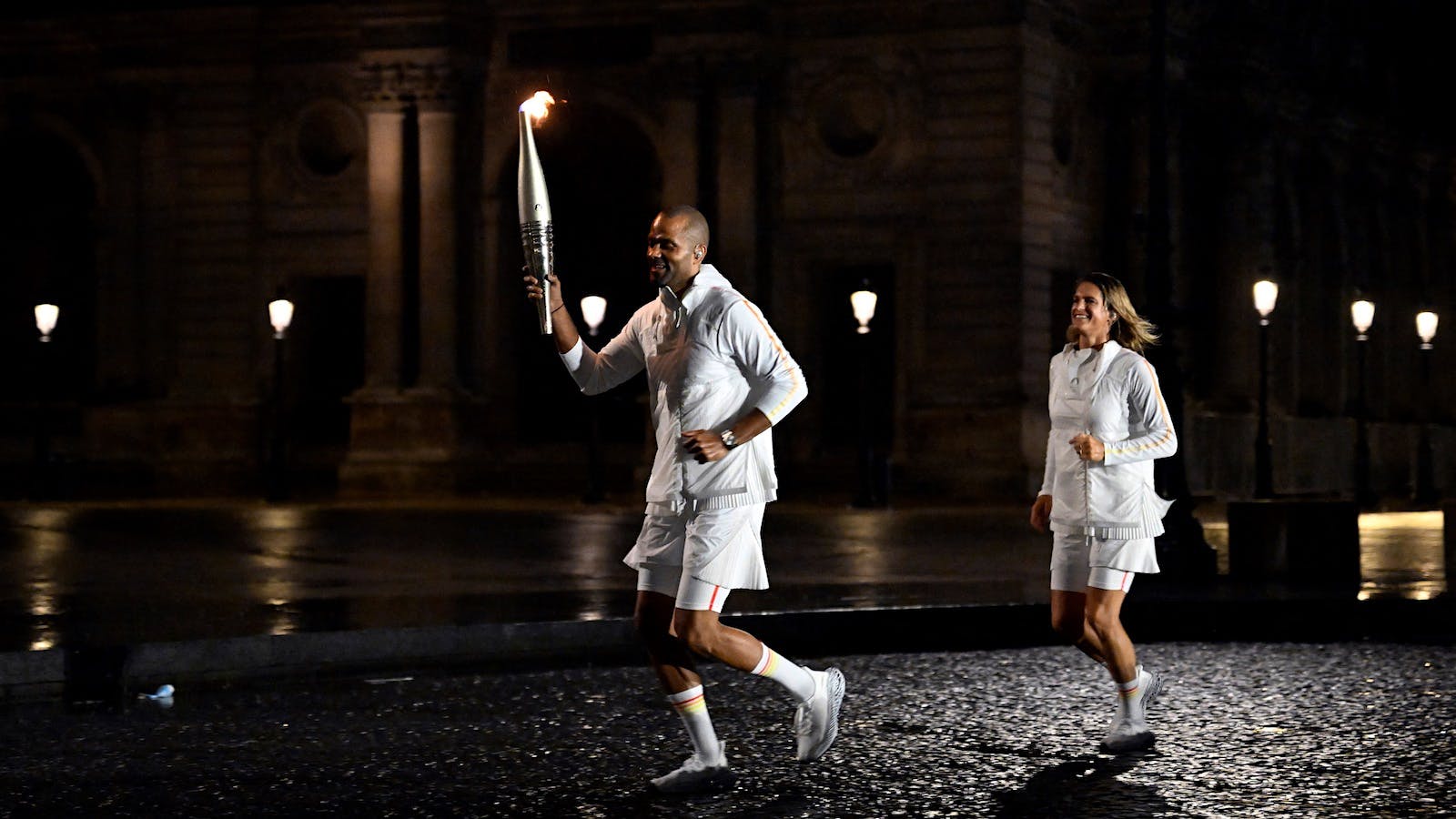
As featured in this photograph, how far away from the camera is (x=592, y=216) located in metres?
38.2

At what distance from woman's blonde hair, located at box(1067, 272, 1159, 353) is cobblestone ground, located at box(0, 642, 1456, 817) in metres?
1.57

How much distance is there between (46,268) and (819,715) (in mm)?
35600

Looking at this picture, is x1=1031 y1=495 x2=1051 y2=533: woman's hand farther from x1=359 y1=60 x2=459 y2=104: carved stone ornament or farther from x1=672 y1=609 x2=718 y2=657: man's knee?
x1=359 y1=60 x2=459 y2=104: carved stone ornament

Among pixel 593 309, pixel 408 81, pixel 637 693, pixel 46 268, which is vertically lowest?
pixel 637 693

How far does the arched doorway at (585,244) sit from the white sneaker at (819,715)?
94.0 feet

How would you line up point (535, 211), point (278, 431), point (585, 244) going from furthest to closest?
point (585, 244)
point (278, 431)
point (535, 211)

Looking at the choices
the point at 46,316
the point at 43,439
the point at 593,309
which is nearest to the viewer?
the point at 593,309

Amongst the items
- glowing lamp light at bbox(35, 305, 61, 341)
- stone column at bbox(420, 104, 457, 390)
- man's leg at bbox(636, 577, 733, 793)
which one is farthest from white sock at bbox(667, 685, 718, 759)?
stone column at bbox(420, 104, 457, 390)

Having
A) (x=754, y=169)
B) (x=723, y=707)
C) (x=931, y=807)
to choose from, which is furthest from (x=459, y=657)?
(x=754, y=169)

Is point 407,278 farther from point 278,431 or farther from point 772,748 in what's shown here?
point 772,748

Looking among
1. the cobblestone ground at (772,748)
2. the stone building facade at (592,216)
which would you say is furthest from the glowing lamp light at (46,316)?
the cobblestone ground at (772,748)

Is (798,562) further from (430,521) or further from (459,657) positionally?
(430,521)

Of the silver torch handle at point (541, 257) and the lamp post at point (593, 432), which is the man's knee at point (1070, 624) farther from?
the lamp post at point (593, 432)

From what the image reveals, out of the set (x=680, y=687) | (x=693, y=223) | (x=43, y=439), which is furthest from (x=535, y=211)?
(x=43, y=439)
